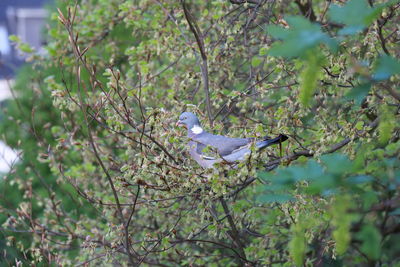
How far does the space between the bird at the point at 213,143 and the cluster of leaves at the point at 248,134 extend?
0.33ft

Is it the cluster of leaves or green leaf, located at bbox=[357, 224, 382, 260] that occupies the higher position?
the cluster of leaves

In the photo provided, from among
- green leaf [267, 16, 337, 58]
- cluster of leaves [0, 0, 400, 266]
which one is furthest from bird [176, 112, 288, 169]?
green leaf [267, 16, 337, 58]

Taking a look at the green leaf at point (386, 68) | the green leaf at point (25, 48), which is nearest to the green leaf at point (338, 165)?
the green leaf at point (386, 68)

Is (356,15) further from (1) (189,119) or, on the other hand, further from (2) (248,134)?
(1) (189,119)

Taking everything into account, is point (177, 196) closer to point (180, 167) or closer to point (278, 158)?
point (180, 167)

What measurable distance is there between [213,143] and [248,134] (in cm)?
38

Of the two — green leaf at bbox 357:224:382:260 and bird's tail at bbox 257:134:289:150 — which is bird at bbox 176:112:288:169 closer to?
bird's tail at bbox 257:134:289:150

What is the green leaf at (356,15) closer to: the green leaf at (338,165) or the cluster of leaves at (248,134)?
the cluster of leaves at (248,134)

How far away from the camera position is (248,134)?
14.0 ft

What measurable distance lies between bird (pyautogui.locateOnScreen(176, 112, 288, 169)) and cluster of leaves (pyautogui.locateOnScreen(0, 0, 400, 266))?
10 cm

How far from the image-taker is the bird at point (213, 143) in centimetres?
415

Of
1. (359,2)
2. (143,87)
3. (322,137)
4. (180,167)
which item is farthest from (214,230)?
(359,2)

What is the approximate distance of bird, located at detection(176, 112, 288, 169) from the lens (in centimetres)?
415

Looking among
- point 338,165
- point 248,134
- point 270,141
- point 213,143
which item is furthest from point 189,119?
point 338,165
